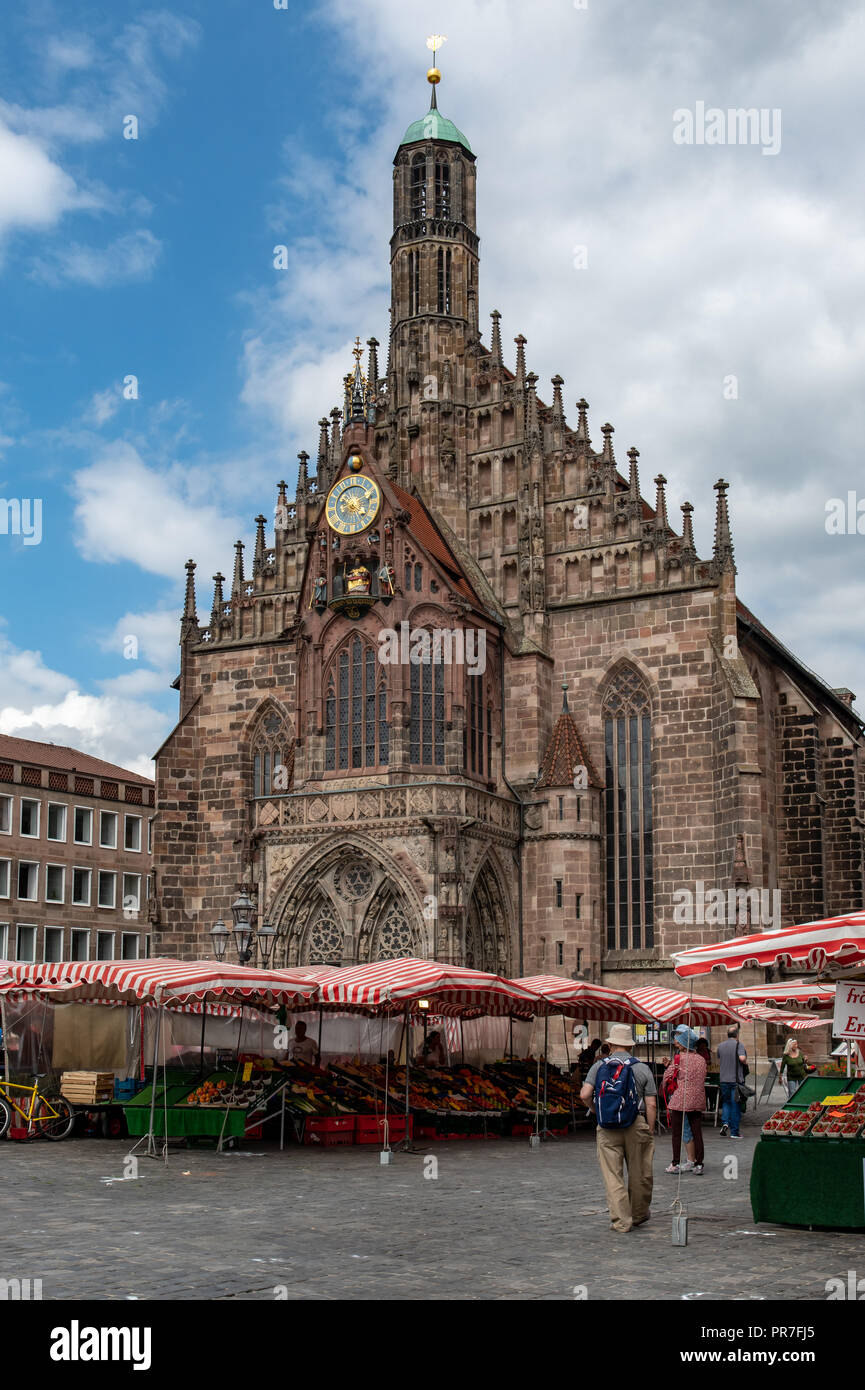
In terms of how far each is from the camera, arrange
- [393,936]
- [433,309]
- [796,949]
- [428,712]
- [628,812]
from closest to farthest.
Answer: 1. [796,949]
2. [393,936]
3. [428,712]
4. [628,812]
5. [433,309]

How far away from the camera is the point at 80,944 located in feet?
193

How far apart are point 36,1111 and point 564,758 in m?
17.0

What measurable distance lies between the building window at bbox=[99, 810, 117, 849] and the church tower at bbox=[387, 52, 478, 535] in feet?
85.4

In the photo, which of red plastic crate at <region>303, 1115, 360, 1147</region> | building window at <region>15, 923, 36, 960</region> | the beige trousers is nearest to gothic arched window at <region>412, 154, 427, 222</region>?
red plastic crate at <region>303, 1115, 360, 1147</region>

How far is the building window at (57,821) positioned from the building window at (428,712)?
2640 cm

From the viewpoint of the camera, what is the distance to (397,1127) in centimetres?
2294

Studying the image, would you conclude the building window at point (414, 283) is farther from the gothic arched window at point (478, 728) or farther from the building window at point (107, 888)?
the building window at point (107, 888)

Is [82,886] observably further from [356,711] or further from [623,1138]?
[623,1138]

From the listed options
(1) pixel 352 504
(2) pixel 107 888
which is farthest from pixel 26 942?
(1) pixel 352 504

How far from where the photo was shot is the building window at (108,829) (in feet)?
198

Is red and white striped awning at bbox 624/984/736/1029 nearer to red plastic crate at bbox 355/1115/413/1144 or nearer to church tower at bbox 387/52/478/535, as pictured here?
red plastic crate at bbox 355/1115/413/1144
